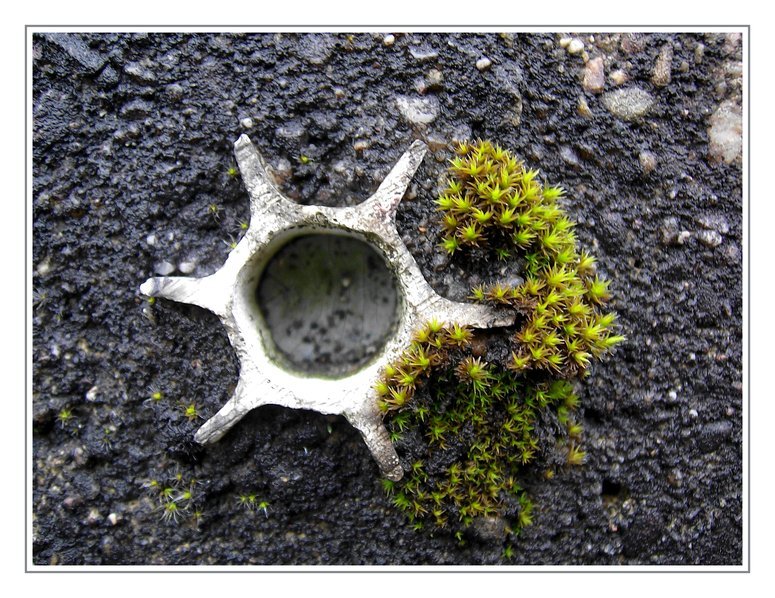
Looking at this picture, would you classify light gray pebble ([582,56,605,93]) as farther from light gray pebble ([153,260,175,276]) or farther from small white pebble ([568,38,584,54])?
light gray pebble ([153,260,175,276])

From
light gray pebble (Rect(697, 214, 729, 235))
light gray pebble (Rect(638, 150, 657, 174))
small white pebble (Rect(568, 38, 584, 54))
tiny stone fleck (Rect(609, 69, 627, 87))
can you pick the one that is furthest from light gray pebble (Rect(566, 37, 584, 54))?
light gray pebble (Rect(697, 214, 729, 235))

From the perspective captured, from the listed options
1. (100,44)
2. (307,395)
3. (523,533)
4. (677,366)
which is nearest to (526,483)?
(523,533)

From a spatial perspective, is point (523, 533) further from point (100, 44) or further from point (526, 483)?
point (100, 44)

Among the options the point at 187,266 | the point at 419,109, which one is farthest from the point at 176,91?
the point at 419,109

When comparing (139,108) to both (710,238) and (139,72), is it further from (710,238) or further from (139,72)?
(710,238)

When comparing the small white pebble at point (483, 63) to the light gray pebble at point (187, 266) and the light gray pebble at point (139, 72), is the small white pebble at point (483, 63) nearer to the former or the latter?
the light gray pebble at point (139, 72)

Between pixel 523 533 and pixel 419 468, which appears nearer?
pixel 419 468
